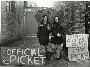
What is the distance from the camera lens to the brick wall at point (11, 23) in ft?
9.26

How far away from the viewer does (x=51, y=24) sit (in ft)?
9.29

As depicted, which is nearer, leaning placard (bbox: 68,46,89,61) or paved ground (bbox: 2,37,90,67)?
paved ground (bbox: 2,37,90,67)

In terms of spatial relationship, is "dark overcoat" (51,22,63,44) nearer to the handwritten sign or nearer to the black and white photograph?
the black and white photograph

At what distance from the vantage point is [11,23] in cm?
297

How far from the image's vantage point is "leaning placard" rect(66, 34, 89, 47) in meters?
2.74

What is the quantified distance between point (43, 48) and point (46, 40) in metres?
0.17

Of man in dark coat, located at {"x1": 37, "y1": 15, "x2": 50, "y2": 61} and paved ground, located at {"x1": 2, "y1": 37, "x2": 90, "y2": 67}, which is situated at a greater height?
man in dark coat, located at {"x1": 37, "y1": 15, "x2": 50, "y2": 61}

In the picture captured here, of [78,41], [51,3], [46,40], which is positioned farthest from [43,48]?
[51,3]

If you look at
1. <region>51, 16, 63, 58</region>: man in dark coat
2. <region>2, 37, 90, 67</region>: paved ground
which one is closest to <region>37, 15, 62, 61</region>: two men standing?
<region>51, 16, 63, 58</region>: man in dark coat

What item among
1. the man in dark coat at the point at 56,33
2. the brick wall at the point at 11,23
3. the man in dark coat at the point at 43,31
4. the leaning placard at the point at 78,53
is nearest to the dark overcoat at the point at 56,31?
the man in dark coat at the point at 56,33

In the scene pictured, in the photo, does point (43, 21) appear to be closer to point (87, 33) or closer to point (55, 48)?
point (55, 48)

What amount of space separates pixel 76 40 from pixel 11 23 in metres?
1.37

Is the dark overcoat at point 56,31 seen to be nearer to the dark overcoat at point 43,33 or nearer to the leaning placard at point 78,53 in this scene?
the dark overcoat at point 43,33

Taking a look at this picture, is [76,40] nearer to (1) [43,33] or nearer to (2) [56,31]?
(2) [56,31]
